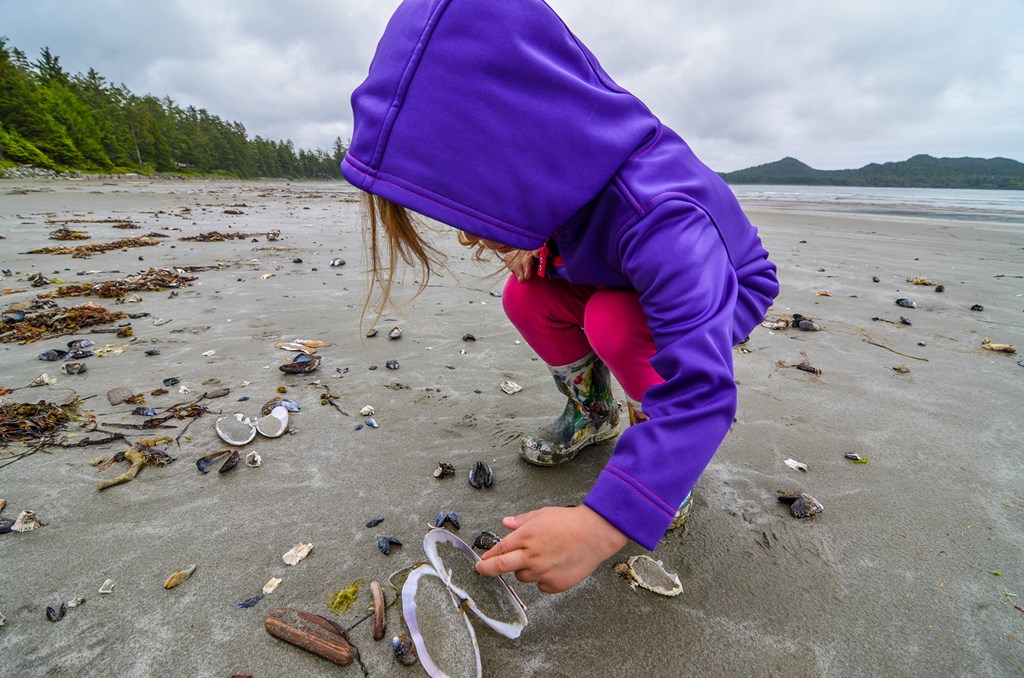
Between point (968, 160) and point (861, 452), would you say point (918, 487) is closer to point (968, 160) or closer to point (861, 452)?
point (861, 452)

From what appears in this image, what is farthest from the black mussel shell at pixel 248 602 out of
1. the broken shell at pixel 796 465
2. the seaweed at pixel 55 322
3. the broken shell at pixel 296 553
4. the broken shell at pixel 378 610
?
the seaweed at pixel 55 322

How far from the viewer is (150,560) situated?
1.39 m

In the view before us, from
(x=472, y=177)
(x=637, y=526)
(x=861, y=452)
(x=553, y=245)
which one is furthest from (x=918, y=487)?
(x=472, y=177)

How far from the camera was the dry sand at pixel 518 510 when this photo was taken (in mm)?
1183

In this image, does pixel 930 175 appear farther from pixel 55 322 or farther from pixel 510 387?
pixel 55 322

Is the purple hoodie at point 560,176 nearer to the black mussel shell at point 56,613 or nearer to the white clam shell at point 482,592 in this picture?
the white clam shell at point 482,592

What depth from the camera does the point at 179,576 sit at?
4.38 feet

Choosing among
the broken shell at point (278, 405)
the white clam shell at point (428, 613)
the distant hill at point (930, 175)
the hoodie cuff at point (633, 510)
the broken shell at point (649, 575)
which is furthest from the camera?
the distant hill at point (930, 175)

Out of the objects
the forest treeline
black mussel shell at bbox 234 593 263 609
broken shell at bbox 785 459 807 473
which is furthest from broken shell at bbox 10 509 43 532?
the forest treeline

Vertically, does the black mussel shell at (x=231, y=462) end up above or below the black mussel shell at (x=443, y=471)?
above

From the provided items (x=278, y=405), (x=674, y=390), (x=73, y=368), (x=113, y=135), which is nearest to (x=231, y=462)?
(x=278, y=405)

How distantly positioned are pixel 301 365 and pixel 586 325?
1793 millimetres

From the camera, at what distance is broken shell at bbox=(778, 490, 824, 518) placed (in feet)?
5.47

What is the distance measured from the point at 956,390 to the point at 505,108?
3.10 meters
